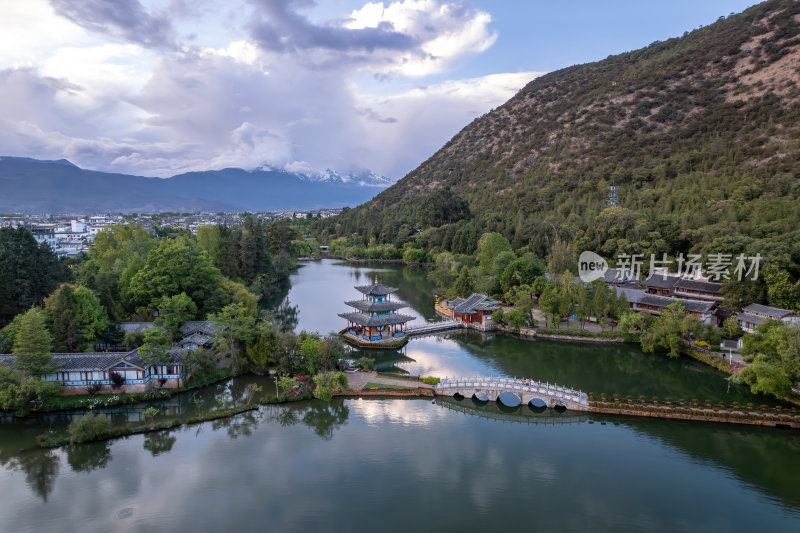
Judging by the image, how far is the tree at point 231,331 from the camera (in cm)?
2086

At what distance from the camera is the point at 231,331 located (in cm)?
2094

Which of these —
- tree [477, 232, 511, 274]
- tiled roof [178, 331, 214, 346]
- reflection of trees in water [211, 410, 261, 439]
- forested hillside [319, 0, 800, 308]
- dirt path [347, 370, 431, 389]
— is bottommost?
reflection of trees in water [211, 410, 261, 439]

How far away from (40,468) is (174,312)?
10096 mm

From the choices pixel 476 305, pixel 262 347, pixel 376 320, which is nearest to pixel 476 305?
pixel 476 305

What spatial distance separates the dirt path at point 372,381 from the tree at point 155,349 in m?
7.40

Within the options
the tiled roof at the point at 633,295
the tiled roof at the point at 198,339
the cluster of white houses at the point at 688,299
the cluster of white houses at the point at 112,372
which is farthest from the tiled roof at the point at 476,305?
the cluster of white houses at the point at 112,372

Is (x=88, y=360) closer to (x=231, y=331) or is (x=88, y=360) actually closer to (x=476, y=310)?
(x=231, y=331)

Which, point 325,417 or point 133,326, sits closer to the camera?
point 325,417

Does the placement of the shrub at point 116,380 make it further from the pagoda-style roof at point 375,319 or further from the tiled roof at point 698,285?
the tiled roof at point 698,285

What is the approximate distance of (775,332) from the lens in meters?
18.1

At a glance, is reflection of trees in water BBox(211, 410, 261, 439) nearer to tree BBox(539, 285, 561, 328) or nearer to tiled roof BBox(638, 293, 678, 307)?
tree BBox(539, 285, 561, 328)

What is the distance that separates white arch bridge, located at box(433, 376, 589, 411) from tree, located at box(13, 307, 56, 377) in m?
14.7

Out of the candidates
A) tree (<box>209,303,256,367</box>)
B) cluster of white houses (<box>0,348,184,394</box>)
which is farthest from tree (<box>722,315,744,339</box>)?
cluster of white houses (<box>0,348,184,394</box>)

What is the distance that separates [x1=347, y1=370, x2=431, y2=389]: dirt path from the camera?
19.7 m
